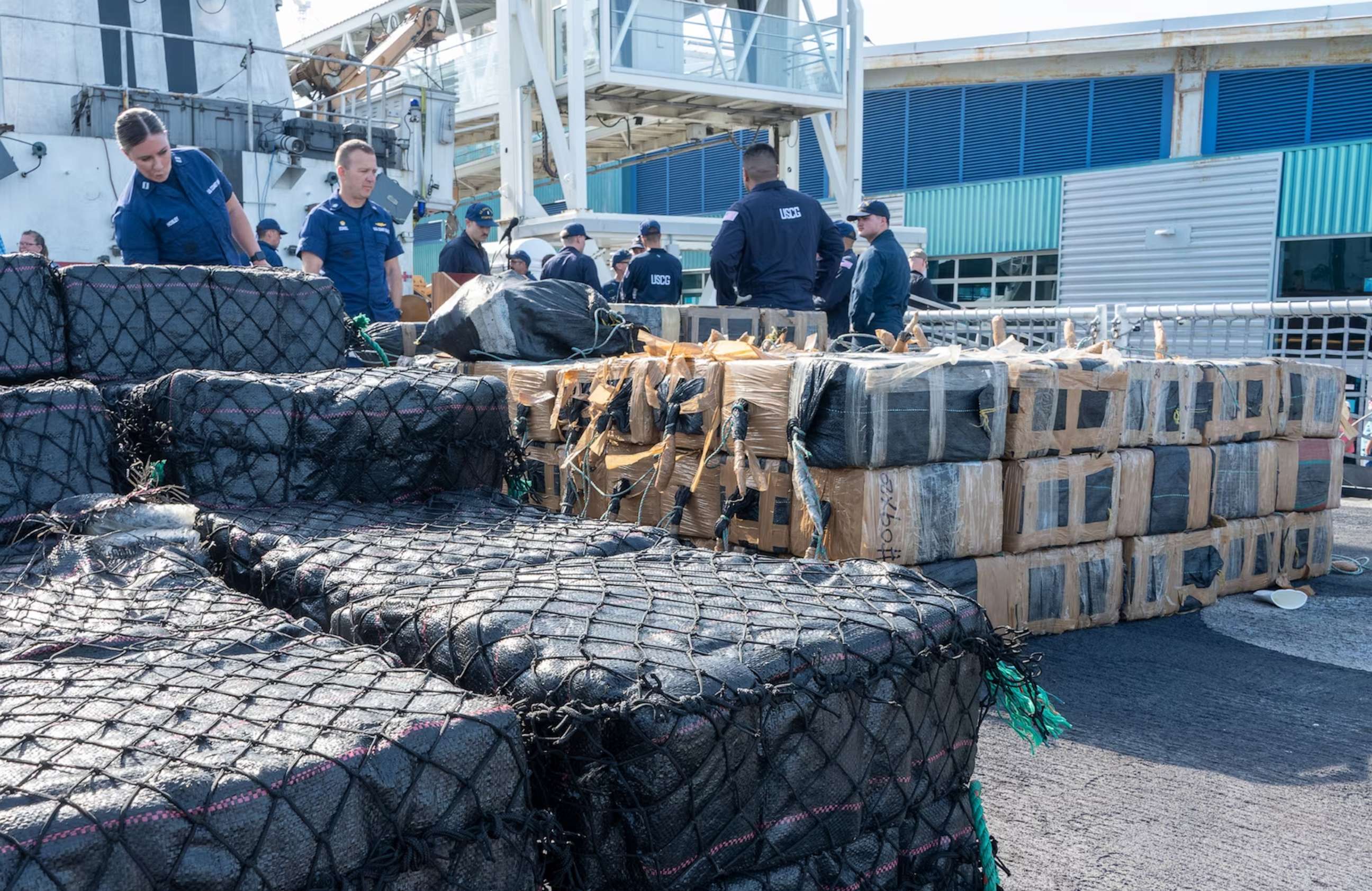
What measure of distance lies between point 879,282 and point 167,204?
163 inches

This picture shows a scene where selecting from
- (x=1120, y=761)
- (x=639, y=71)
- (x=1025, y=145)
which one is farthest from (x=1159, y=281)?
(x=1120, y=761)

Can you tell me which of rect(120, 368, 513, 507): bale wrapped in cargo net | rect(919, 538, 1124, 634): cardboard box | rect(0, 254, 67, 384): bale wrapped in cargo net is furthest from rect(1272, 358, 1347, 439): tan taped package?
rect(0, 254, 67, 384): bale wrapped in cargo net

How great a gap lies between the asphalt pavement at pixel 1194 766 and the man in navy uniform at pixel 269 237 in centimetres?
802

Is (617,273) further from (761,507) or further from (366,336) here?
(761,507)

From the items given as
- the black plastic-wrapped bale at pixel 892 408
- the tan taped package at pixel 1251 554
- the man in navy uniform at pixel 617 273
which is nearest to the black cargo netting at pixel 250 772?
the black plastic-wrapped bale at pixel 892 408

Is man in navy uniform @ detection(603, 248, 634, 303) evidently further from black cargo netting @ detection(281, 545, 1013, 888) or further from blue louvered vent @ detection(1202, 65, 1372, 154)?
blue louvered vent @ detection(1202, 65, 1372, 154)

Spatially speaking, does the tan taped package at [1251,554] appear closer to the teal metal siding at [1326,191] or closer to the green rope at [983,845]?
the green rope at [983,845]

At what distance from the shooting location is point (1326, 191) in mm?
17062

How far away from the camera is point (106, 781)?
143 cm

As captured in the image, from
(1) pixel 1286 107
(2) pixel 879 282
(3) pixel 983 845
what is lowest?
(3) pixel 983 845

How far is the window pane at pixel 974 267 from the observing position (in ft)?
69.9

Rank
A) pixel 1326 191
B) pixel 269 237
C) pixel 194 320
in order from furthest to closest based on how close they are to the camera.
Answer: pixel 1326 191 → pixel 269 237 → pixel 194 320

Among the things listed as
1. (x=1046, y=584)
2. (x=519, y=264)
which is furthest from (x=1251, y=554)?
(x=519, y=264)

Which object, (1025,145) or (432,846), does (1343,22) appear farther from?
Result: (432,846)
